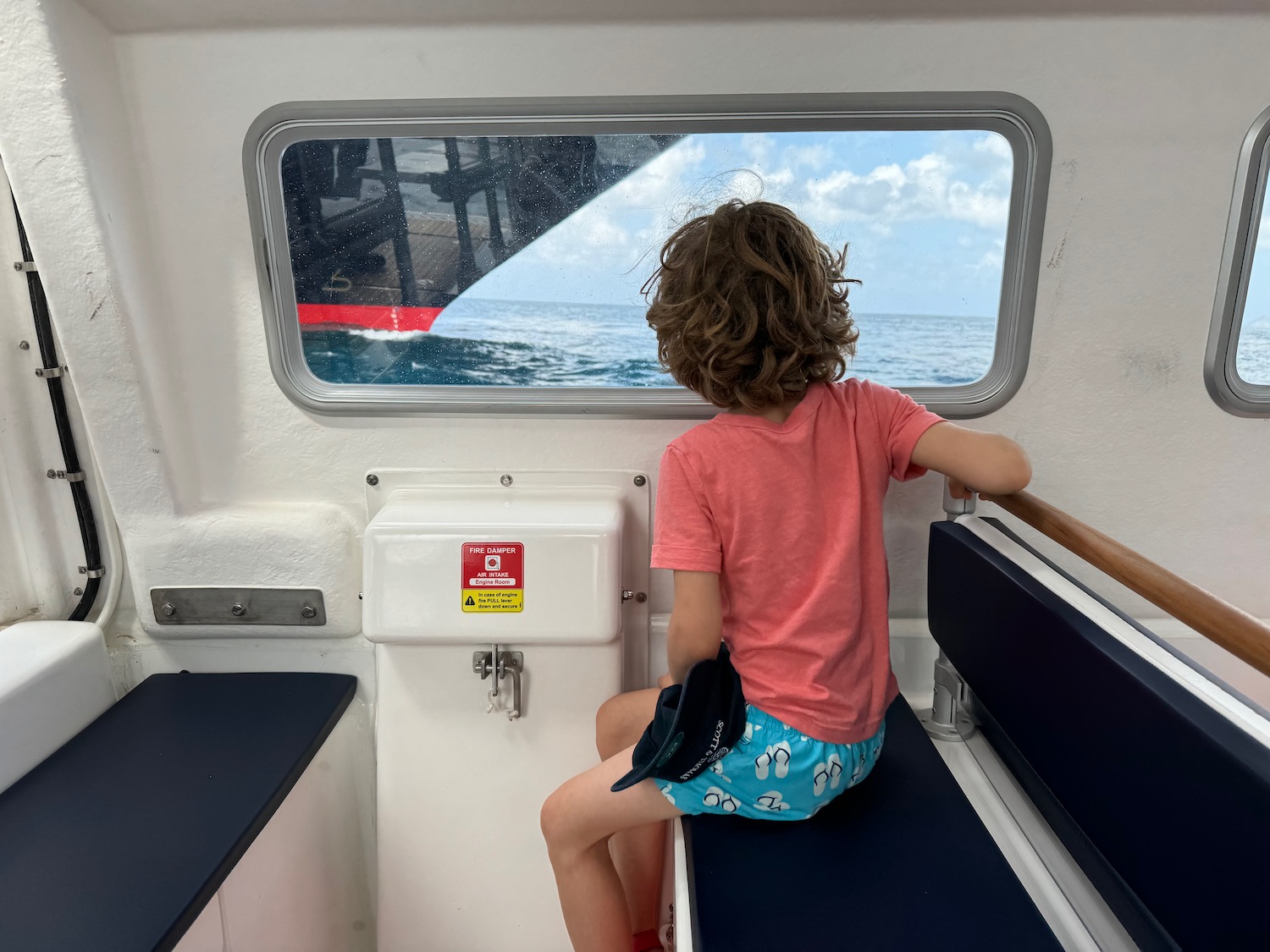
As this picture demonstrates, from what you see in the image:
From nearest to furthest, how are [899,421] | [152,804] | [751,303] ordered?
[751,303] → [899,421] → [152,804]

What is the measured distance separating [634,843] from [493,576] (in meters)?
0.69

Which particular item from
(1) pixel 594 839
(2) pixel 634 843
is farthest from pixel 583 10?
(2) pixel 634 843

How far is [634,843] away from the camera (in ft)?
5.69

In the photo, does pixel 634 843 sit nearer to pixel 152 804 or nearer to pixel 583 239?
pixel 152 804

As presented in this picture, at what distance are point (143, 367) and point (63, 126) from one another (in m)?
0.50

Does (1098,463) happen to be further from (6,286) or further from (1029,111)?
(6,286)

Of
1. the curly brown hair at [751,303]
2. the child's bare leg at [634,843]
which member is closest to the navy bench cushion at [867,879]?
the child's bare leg at [634,843]

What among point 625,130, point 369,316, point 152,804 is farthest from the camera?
point 369,316

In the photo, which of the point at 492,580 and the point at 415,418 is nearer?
the point at 492,580

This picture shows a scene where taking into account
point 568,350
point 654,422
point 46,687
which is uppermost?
point 568,350

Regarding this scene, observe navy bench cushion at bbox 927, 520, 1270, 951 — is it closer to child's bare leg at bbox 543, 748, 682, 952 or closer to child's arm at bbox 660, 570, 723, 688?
child's arm at bbox 660, 570, 723, 688

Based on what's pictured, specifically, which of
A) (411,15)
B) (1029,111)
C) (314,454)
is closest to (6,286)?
(314,454)

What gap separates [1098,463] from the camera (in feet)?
5.89

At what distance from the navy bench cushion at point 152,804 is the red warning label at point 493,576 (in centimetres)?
50
